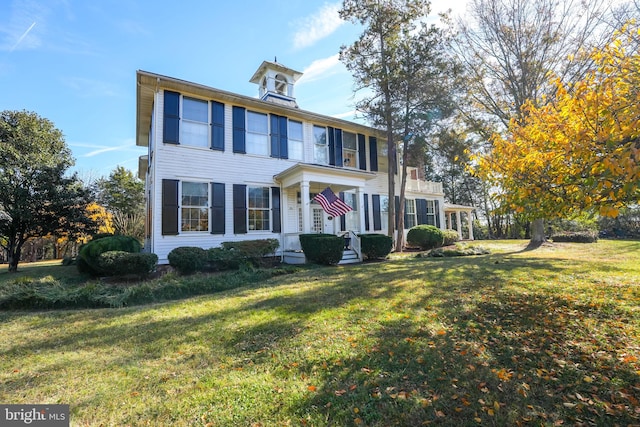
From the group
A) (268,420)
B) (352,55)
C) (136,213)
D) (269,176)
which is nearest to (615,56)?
(268,420)

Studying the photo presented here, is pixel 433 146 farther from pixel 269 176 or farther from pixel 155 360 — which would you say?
pixel 155 360

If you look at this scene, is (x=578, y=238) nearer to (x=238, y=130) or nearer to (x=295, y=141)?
(x=295, y=141)

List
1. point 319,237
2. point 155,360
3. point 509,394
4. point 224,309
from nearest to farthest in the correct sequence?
point 509,394 → point 155,360 → point 224,309 → point 319,237

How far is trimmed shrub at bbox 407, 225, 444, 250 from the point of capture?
15492 millimetres

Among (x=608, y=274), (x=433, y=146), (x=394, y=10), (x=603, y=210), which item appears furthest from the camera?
(x=433, y=146)

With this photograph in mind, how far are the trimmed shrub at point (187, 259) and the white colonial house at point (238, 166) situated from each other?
1.09m

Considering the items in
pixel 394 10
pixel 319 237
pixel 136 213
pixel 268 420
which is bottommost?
pixel 268 420

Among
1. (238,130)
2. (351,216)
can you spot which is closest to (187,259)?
(238,130)

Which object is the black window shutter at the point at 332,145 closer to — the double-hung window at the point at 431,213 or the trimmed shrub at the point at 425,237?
the trimmed shrub at the point at 425,237

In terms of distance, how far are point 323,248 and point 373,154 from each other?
24.2 feet

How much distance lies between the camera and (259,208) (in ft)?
39.9

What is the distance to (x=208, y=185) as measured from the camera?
11.1m

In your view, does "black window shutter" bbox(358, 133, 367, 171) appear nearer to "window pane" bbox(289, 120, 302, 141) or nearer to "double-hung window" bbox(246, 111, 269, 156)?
"window pane" bbox(289, 120, 302, 141)

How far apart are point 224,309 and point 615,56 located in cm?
658
